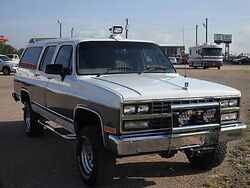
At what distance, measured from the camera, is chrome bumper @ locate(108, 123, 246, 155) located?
3.86 m

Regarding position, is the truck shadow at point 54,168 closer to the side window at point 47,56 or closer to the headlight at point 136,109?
the headlight at point 136,109

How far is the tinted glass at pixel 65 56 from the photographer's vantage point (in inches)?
215

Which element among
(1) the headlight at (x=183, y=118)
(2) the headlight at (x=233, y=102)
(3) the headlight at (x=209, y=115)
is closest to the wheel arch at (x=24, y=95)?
(1) the headlight at (x=183, y=118)

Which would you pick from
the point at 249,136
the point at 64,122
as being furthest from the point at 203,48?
the point at 64,122

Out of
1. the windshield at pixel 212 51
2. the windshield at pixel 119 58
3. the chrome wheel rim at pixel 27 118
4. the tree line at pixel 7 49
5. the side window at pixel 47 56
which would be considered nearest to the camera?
the windshield at pixel 119 58

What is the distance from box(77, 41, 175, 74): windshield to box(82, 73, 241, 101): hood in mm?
283

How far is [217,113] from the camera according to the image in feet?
14.2

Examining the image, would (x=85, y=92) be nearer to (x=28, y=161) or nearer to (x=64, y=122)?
(x=64, y=122)

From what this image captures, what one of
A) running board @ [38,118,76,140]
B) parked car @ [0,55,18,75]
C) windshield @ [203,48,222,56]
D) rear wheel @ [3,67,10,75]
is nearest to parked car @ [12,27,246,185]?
running board @ [38,118,76,140]

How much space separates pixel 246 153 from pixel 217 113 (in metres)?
2.08

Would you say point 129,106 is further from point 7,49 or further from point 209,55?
point 7,49

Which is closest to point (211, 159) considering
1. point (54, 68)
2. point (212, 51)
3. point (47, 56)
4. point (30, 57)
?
point (54, 68)

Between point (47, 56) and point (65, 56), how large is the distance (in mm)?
973

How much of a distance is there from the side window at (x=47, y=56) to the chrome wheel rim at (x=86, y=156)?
2215 mm
